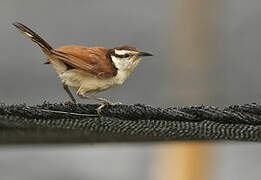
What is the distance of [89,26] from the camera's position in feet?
18.2

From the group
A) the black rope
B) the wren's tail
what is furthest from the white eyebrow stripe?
the black rope

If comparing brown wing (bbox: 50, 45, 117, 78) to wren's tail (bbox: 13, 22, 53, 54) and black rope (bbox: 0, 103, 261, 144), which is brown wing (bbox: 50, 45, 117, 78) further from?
black rope (bbox: 0, 103, 261, 144)

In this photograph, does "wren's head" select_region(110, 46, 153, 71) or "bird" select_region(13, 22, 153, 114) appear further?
"wren's head" select_region(110, 46, 153, 71)

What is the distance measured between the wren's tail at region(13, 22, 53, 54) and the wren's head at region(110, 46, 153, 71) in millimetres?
374

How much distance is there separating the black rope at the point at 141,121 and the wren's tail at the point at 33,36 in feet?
2.14

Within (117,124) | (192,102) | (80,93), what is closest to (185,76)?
(192,102)

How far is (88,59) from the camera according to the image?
107 inches

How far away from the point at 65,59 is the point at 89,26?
294cm

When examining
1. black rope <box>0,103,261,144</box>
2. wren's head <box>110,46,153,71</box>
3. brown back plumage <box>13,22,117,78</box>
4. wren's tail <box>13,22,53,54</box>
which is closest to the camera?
black rope <box>0,103,261,144</box>

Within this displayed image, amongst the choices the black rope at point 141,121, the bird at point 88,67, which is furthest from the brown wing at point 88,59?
the black rope at point 141,121

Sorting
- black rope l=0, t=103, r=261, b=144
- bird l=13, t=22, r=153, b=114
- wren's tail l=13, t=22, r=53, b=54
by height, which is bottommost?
black rope l=0, t=103, r=261, b=144

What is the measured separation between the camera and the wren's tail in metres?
2.40

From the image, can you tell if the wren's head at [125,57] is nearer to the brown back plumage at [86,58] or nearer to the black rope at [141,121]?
the brown back plumage at [86,58]

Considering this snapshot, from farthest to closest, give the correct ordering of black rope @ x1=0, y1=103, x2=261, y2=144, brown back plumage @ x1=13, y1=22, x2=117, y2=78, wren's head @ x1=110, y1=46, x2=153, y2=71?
wren's head @ x1=110, y1=46, x2=153, y2=71, brown back plumage @ x1=13, y1=22, x2=117, y2=78, black rope @ x1=0, y1=103, x2=261, y2=144
